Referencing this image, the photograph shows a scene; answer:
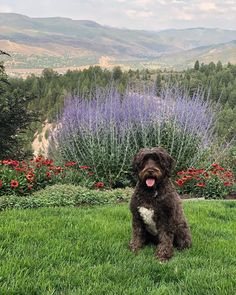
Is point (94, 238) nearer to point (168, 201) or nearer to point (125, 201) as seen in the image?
point (168, 201)

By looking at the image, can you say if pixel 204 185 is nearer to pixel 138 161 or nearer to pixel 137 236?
pixel 137 236

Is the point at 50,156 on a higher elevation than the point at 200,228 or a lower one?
lower

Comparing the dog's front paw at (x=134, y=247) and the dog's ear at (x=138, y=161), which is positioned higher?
the dog's ear at (x=138, y=161)

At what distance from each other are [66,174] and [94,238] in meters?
4.70

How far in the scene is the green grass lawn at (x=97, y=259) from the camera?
409 centimetres

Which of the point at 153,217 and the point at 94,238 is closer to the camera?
the point at 153,217

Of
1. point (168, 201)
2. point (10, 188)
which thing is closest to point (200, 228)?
point (168, 201)

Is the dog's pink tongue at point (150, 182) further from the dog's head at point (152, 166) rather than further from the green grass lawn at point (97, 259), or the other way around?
the green grass lawn at point (97, 259)

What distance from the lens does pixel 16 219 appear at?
6254mm

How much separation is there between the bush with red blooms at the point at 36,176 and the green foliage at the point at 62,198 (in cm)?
36

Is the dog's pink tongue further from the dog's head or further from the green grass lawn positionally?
the green grass lawn

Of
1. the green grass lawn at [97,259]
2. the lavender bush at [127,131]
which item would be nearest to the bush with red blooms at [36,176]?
the lavender bush at [127,131]

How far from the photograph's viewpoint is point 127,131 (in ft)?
35.8

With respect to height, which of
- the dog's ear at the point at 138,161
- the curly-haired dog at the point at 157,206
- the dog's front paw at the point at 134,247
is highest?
the dog's ear at the point at 138,161
